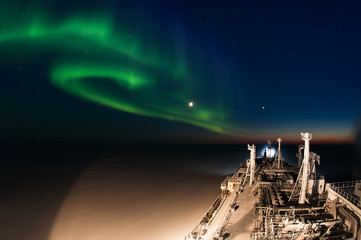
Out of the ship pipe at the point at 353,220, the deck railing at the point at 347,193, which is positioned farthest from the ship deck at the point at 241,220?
the deck railing at the point at 347,193

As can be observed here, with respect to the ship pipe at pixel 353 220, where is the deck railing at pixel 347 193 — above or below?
above

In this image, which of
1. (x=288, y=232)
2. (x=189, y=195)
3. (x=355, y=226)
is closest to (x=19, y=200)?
(x=189, y=195)

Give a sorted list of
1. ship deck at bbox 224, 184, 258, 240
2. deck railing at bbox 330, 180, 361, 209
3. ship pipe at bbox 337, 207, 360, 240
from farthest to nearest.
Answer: deck railing at bbox 330, 180, 361, 209
ship deck at bbox 224, 184, 258, 240
ship pipe at bbox 337, 207, 360, 240

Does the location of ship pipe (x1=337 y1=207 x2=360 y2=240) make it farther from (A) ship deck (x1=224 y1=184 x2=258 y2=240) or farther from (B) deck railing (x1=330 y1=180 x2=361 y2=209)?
(A) ship deck (x1=224 y1=184 x2=258 y2=240)

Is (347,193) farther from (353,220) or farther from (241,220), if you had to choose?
(241,220)

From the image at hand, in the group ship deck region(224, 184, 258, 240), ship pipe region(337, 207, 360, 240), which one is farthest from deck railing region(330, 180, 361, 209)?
ship deck region(224, 184, 258, 240)

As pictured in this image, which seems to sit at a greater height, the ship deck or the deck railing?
the deck railing

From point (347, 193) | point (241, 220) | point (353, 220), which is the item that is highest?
point (347, 193)

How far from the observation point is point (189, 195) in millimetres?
39938

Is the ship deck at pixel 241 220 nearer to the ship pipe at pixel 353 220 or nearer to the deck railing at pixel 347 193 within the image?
the ship pipe at pixel 353 220

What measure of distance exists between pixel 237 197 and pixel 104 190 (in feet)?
107

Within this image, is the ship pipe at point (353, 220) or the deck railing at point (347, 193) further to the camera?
the deck railing at point (347, 193)

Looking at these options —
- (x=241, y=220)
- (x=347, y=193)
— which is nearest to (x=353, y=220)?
(x=241, y=220)

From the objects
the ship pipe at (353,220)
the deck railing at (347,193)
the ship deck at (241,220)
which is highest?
the deck railing at (347,193)
